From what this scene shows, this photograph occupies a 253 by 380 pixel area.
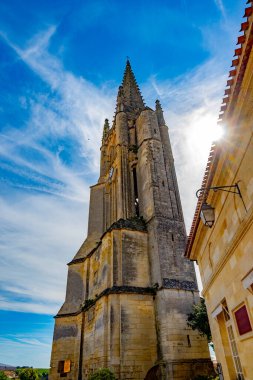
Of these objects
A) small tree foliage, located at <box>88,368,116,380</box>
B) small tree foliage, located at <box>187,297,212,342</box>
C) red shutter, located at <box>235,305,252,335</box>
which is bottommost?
small tree foliage, located at <box>88,368,116,380</box>

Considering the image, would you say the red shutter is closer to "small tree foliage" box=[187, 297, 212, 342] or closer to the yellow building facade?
the yellow building facade

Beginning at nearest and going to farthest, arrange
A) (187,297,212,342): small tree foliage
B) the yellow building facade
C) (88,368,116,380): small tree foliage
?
the yellow building facade → (88,368,116,380): small tree foliage → (187,297,212,342): small tree foliage

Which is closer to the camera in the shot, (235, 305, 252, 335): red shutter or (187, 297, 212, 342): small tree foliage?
(235, 305, 252, 335): red shutter

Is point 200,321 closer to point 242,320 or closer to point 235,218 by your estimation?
point 242,320

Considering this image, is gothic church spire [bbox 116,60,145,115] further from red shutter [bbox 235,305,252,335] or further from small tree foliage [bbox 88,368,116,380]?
red shutter [bbox 235,305,252,335]

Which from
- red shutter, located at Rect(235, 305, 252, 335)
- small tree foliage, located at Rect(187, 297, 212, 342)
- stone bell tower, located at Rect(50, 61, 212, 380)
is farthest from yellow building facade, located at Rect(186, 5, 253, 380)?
stone bell tower, located at Rect(50, 61, 212, 380)

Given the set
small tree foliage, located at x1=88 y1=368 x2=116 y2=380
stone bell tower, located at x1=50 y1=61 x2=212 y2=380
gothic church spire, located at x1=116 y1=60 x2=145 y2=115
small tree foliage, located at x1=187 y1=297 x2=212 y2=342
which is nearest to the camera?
small tree foliage, located at x1=88 y1=368 x2=116 y2=380

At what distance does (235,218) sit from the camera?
549 cm

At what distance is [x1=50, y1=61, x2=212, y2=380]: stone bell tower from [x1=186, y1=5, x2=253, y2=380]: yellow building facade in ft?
18.5

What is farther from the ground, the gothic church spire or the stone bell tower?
the gothic church spire

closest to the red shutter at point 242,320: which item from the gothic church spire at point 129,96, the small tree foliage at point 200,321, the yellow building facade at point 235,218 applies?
the yellow building facade at point 235,218

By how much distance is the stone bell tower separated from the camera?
12.1 metres

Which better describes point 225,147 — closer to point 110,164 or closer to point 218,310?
point 218,310

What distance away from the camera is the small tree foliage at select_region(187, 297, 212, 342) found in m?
11.8
